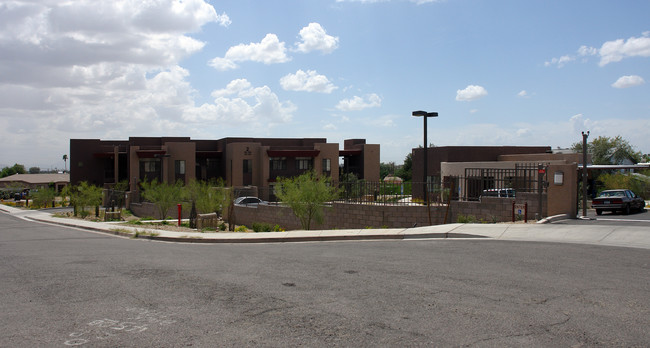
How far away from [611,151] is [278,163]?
1832 inches

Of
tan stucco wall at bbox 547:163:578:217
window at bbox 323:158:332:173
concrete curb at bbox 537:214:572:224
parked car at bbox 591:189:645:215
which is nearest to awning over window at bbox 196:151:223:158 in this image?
window at bbox 323:158:332:173

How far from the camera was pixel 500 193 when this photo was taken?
21.8m

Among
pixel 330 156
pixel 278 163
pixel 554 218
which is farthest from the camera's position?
pixel 330 156

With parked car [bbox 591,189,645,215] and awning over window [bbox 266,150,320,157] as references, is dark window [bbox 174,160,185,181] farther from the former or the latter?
parked car [bbox 591,189,645,215]

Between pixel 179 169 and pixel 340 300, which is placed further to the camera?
pixel 179 169

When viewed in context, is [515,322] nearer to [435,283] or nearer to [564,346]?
[564,346]

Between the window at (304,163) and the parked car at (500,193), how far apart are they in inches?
1836

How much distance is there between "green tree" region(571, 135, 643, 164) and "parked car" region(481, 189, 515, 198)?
5734cm

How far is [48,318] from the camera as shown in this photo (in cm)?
714

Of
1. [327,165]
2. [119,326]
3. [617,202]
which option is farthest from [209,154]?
[119,326]

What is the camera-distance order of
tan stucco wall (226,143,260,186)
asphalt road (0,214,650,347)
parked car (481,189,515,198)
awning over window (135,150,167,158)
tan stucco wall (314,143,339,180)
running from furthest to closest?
tan stucco wall (314,143,339,180), tan stucco wall (226,143,260,186), awning over window (135,150,167,158), parked car (481,189,515,198), asphalt road (0,214,650,347)

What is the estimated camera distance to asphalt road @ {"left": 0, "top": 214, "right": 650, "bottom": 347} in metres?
6.22

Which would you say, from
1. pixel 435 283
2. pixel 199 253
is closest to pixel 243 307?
pixel 435 283

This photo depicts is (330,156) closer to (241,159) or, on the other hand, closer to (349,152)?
(349,152)
